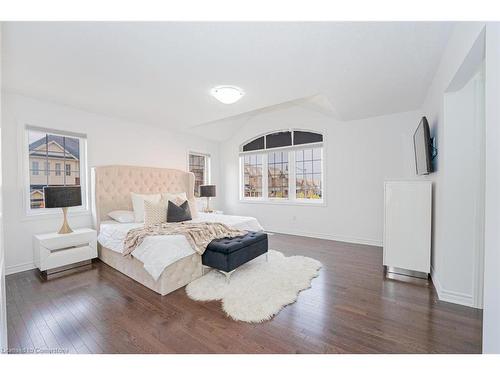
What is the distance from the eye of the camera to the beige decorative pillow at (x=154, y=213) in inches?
135

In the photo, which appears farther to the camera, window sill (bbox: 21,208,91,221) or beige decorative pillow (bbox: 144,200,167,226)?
beige decorative pillow (bbox: 144,200,167,226)

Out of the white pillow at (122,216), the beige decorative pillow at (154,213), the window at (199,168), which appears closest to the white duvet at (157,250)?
the beige decorative pillow at (154,213)

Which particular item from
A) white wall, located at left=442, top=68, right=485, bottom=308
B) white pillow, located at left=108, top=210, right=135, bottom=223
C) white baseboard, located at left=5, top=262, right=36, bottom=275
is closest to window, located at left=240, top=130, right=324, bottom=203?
white wall, located at left=442, top=68, right=485, bottom=308

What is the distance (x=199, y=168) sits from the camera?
233 inches

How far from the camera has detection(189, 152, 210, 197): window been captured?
571 cm

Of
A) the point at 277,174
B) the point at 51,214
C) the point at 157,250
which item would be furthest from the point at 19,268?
the point at 277,174

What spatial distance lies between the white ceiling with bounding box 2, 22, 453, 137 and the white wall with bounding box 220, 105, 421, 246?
68 centimetres

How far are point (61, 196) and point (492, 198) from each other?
13.9 feet

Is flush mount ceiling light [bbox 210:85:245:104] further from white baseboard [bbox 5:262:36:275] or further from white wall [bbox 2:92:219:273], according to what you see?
white baseboard [bbox 5:262:36:275]

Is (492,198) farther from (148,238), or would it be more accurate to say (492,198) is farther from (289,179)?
(289,179)

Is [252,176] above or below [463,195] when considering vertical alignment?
above

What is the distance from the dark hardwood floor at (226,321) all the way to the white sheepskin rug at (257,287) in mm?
93

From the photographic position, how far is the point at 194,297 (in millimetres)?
2354
